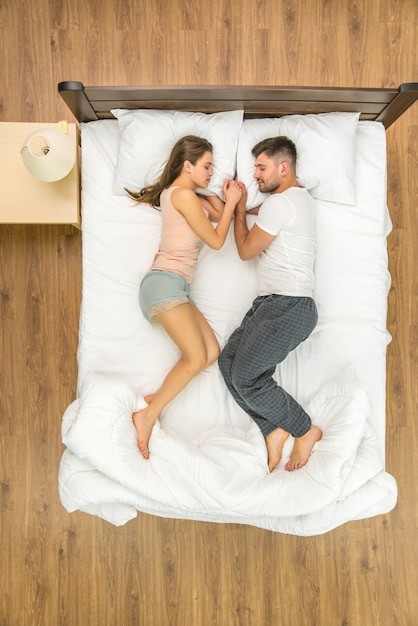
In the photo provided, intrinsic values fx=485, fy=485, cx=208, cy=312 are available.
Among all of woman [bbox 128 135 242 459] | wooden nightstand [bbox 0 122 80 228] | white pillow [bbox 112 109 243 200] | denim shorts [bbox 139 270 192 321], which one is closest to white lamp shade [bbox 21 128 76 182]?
wooden nightstand [bbox 0 122 80 228]

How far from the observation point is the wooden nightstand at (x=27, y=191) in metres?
1.81

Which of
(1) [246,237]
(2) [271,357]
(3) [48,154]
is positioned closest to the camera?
(3) [48,154]

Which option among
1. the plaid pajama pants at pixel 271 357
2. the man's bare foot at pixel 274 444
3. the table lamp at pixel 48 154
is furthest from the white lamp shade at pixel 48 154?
the man's bare foot at pixel 274 444

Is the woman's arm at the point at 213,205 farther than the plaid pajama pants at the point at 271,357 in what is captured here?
Yes

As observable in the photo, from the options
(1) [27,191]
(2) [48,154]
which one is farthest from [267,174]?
(1) [27,191]

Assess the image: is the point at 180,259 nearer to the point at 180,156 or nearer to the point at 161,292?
the point at 161,292

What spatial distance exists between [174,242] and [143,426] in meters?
0.69

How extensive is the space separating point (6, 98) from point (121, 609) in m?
2.31

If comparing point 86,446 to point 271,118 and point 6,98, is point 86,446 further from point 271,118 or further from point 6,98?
point 6,98

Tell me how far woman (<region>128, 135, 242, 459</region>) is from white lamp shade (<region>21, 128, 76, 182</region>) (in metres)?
0.36

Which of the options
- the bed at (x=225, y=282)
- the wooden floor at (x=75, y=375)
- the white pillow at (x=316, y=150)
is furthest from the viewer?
the wooden floor at (x=75, y=375)

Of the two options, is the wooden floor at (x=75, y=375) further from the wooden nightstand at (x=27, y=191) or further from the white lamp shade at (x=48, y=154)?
the white lamp shade at (x=48, y=154)

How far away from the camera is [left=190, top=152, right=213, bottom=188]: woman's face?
1.79m

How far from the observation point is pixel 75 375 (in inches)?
84.5
